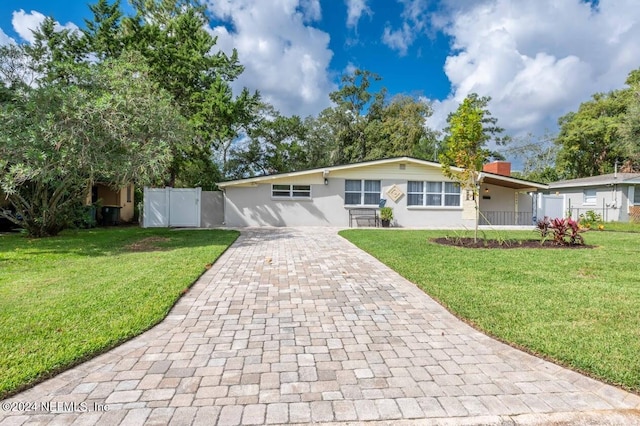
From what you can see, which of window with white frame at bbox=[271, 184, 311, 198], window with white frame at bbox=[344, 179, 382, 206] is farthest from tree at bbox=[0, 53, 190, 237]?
window with white frame at bbox=[344, 179, 382, 206]

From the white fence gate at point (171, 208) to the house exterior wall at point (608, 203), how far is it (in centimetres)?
2267

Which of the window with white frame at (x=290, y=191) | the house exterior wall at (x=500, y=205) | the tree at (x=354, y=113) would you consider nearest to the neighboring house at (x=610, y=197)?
the house exterior wall at (x=500, y=205)

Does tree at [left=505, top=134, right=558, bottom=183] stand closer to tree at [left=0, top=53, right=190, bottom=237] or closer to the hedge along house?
the hedge along house

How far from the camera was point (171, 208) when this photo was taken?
1606 cm

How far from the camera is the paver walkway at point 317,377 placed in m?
2.14

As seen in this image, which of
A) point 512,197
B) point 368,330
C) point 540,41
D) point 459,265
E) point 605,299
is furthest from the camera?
point 512,197

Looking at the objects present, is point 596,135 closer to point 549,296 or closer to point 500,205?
point 500,205

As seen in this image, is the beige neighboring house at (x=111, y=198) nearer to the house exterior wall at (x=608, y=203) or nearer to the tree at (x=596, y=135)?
the house exterior wall at (x=608, y=203)

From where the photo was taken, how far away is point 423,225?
16.9 m

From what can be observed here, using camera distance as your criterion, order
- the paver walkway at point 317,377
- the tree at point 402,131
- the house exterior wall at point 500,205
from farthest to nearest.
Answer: the tree at point 402,131 → the house exterior wall at point 500,205 → the paver walkway at point 317,377

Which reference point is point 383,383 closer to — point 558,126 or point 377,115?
point 377,115

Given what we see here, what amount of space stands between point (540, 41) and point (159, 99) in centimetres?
1720

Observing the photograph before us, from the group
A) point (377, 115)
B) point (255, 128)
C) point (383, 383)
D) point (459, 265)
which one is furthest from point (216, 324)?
point (377, 115)

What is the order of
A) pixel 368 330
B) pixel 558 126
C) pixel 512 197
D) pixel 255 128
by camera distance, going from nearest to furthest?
pixel 368 330
pixel 512 197
pixel 255 128
pixel 558 126
